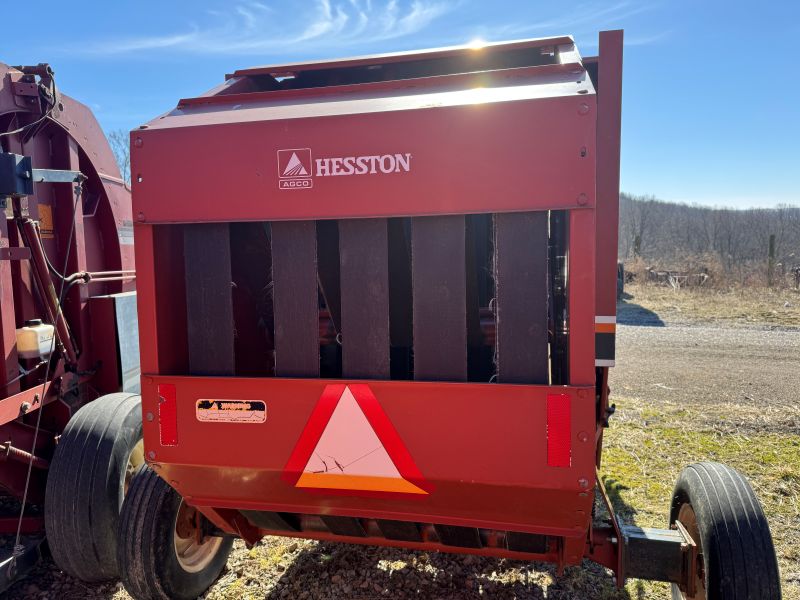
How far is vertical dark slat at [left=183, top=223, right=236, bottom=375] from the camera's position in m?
2.23

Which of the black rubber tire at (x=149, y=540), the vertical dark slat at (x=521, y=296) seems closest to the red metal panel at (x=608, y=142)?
the vertical dark slat at (x=521, y=296)

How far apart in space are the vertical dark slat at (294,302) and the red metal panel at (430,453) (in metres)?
0.10

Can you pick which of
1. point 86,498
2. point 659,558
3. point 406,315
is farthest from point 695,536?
point 86,498

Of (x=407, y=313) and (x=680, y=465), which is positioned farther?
(x=680, y=465)

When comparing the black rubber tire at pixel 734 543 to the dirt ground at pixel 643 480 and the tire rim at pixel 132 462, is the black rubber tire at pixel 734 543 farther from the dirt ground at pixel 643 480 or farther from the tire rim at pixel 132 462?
the tire rim at pixel 132 462

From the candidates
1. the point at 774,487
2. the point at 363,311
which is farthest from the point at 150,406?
the point at 774,487

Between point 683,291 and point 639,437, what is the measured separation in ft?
42.5

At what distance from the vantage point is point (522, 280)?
202cm

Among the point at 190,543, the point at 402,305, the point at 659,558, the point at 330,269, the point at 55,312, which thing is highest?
the point at 330,269

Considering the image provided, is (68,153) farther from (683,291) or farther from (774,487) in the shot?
(683,291)

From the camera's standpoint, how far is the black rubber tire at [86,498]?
10.0 ft

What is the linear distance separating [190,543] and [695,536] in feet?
7.85

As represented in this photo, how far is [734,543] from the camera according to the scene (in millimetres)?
2307

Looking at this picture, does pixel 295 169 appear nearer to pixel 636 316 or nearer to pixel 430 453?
pixel 430 453
